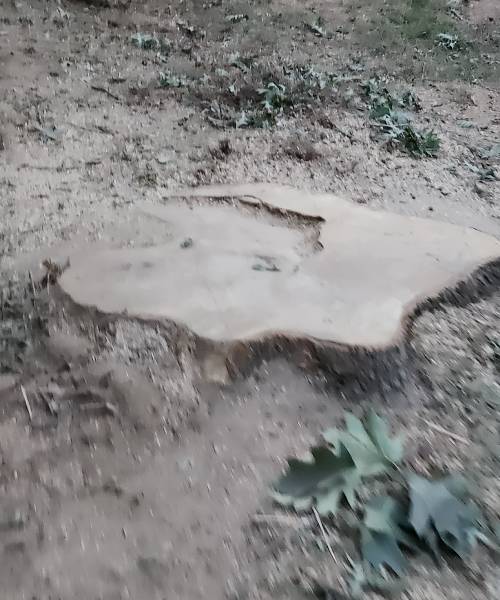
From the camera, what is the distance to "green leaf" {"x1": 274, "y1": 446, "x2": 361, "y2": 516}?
1751 mm

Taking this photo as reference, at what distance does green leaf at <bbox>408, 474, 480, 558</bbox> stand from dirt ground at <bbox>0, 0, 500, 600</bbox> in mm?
56

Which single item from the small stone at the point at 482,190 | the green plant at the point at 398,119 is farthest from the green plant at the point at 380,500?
the green plant at the point at 398,119

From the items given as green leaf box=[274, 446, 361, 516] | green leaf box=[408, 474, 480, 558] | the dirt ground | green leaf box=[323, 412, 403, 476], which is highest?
green leaf box=[408, 474, 480, 558]

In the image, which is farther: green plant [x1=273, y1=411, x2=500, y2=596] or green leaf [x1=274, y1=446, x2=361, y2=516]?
green leaf [x1=274, y1=446, x2=361, y2=516]

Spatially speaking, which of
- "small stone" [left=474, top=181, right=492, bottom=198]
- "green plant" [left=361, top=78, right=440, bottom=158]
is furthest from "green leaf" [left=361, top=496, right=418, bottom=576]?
"green plant" [left=361, top=78, right=440, bottom=158]

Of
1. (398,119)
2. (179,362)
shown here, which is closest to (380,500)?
(179,362)

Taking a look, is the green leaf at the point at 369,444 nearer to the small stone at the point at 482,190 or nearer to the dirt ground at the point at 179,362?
the dirt ground at the point at 179,362

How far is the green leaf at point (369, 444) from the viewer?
5.96 ft

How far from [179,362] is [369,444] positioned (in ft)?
2.13

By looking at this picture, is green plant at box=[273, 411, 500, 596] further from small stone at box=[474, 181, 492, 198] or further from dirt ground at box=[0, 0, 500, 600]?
small stone at box=[474, 181, 492, 198]

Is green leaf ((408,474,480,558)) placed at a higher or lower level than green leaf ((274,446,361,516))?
higher

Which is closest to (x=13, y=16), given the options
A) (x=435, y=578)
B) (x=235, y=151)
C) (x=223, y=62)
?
(x=223, y=62)

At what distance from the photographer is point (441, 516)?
5.47ft

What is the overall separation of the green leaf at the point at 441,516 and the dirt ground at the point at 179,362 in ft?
0.18
